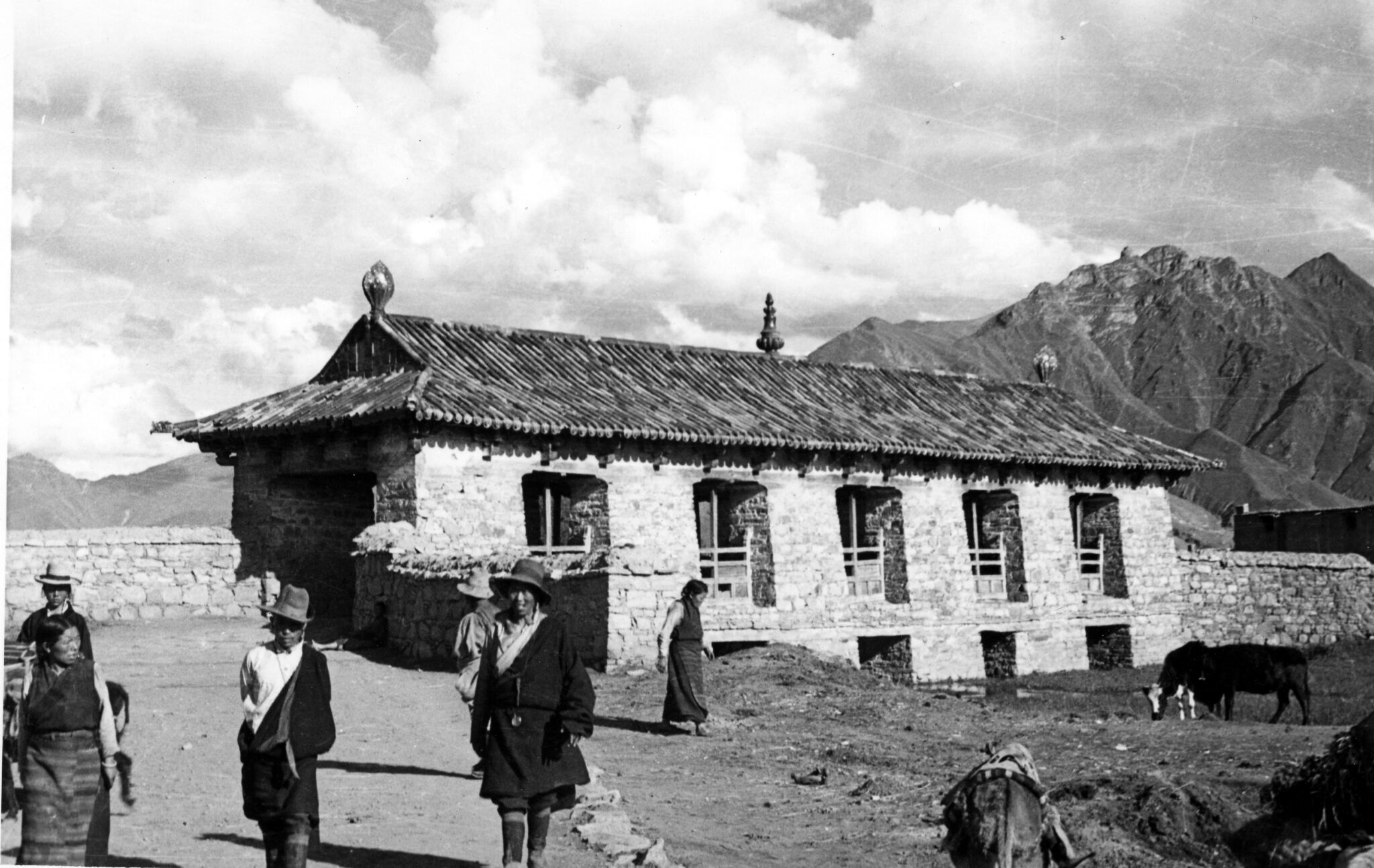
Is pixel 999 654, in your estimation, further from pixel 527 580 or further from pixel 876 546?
pixel 527 580

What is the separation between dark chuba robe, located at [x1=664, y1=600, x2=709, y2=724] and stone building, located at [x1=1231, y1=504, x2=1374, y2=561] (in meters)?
24.5

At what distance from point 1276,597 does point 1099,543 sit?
14.6 feet

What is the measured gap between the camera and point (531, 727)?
6.44m

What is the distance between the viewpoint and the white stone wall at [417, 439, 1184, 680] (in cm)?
1764

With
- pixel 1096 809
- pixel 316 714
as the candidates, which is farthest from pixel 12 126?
pixel 1096 809

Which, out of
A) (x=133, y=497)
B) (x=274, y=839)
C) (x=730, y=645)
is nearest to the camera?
(x=274, y=839)

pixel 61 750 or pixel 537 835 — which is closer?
pixel 61 750

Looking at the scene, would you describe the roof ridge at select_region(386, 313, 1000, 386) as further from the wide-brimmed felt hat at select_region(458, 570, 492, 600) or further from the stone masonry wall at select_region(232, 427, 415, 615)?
the wide-brimmed felt hat at select_region(458, 570, 492, 600)

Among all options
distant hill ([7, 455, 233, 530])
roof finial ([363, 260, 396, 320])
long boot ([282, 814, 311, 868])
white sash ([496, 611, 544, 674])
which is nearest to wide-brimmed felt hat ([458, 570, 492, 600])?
white sash ([496, 611, 544, 674])

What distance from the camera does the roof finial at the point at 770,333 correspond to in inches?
1116

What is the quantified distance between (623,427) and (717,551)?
112 inches

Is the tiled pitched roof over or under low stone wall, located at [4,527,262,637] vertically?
over

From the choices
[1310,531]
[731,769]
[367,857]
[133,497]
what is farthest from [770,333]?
[133,497]

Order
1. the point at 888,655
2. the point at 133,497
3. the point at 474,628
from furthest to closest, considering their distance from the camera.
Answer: the point at 133,497 < the point at 888,655 < the point at 474,628
